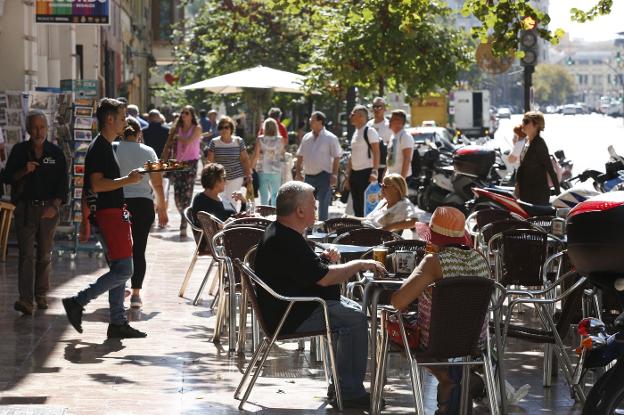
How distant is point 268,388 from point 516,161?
1375 cm

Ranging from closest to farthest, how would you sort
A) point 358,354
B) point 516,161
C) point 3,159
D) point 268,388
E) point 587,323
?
point 587,323 < point 358,354 < point 268,388 < point 3,159 < point 516,161

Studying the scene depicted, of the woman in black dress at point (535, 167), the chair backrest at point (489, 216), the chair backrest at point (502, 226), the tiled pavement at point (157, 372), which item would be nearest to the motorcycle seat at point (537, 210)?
the chair backrest at point (489, 216)

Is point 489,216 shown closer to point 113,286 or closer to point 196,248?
point 196,248

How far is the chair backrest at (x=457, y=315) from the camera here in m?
7.69

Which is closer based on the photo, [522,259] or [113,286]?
[522,259]

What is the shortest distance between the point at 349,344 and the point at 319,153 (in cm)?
973

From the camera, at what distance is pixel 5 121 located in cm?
1773

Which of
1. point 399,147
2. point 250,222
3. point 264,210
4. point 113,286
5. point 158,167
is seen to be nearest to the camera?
point 113,286

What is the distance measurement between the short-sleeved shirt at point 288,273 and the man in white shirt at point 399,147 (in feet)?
29.2

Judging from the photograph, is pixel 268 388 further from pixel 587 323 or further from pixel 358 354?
pixel 587 323

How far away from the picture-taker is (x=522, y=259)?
11250mm

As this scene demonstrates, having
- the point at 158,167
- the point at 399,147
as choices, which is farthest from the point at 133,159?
the point at 399,147

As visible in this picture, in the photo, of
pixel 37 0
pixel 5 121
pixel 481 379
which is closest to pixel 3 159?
pixel 5 121

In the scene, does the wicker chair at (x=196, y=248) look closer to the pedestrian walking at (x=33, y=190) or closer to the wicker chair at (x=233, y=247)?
the pedestrian walking at (x=33, y=190)
